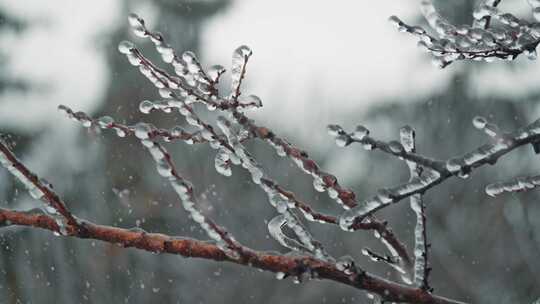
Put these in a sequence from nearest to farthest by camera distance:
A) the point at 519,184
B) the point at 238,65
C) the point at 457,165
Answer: the point at 457,165 → the point at 519,184 → the point at 238,65

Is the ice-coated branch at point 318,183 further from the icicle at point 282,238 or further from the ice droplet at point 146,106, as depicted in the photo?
the ice droplet at point 146,106

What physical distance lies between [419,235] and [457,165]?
236 millimetres

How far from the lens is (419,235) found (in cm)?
100

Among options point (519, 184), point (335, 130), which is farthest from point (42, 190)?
point (519, 184)

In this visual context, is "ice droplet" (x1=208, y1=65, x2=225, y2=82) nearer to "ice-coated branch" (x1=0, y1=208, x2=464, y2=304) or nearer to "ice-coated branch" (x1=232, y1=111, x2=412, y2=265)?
"ice-coated branch" (x1=232, y1=111, x2=412, y2=265)

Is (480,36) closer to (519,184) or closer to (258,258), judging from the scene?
(519,184)

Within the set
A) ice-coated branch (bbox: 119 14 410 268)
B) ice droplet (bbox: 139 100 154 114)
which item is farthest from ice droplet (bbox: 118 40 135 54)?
ice droplet (bbox: 139 100 154 114)

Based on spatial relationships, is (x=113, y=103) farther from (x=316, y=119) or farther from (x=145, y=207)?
(x=316, y=119)

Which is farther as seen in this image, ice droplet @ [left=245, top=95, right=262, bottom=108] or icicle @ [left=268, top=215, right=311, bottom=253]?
ice droplet @ [left=245, top=95, right=262, bottom=108]

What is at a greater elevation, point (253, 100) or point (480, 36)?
point (480, 36)

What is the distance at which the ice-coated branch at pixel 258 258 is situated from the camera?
0.89m

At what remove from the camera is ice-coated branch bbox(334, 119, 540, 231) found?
31.1 inches

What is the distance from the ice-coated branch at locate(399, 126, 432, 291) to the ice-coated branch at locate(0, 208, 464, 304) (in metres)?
0.03

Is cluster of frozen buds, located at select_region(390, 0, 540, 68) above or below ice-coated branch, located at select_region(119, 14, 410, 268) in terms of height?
above
